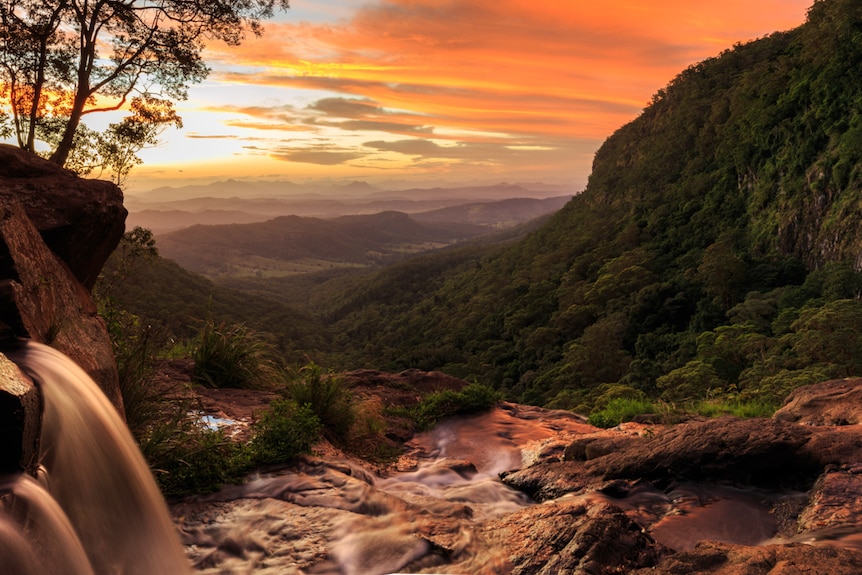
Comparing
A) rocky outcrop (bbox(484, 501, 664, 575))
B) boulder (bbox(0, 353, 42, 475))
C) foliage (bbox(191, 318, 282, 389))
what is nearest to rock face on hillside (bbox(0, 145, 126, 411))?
boulder (bbox(0, 353, 42, 475))

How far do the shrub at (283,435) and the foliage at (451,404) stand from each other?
3.80 meters

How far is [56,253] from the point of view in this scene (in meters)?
6.79

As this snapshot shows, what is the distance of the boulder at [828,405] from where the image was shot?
26.7 ft

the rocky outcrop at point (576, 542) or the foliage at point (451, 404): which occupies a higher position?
the rocky outcrop at point (576, 542)

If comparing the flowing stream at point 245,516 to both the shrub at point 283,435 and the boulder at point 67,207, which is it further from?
the boulder at point 67,207

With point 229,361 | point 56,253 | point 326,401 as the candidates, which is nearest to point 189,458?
point 326,401

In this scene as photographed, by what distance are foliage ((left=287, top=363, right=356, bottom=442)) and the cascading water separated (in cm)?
327

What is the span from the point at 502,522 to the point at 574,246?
251 feet

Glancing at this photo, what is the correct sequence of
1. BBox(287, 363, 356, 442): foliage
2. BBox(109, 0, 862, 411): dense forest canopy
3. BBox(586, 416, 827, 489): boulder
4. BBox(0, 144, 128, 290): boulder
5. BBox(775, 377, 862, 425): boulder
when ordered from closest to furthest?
BBox(586, 416, 827, 489): boulder, BBox(0, 144, 128, 290): boulder, BBox(775, 377, 862, 425): boulder, BBox(287, 363, 356, 442): foliage, BBox(109, 0, 862, 411): dense forest canopy

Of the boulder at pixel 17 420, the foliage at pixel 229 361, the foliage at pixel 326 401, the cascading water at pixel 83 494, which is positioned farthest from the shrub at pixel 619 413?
the boulder at pixel 17 420

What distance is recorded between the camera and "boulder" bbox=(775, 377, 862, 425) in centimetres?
813

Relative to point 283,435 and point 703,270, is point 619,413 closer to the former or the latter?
point 283,435

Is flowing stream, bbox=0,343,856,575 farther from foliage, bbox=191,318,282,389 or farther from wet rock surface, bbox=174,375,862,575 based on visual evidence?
foliage, bbox=191,318,282,389

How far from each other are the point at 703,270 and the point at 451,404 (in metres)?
45.9
